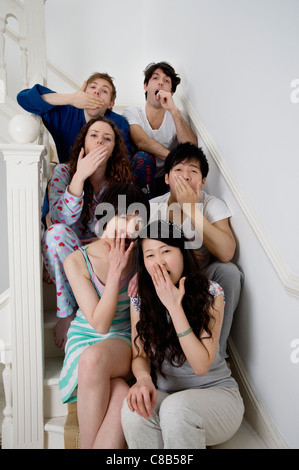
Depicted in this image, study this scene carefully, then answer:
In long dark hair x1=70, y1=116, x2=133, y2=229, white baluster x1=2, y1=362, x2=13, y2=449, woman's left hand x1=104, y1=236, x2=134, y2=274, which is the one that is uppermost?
long dark hair x1=70, y1=116, x2=133, y2=229

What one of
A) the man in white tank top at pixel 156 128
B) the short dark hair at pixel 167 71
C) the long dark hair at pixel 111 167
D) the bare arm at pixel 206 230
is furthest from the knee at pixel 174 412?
the short dark hair at pixel 167 71

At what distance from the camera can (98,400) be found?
132cm

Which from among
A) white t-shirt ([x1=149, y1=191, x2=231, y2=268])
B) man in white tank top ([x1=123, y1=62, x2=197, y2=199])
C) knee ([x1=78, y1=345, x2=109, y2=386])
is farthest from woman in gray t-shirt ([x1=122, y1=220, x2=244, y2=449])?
man in white tank top ([x1=123, y1=62, x2=197, y2=199])

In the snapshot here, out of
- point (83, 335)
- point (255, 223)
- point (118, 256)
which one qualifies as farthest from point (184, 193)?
point (83, 335)

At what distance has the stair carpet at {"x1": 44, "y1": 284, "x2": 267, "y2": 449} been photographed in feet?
4.81

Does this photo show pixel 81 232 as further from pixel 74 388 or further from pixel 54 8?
pixel 54 8

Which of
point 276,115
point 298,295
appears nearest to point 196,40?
point 276,115

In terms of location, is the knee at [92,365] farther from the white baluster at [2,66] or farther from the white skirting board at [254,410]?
the white baluster at [2,66]

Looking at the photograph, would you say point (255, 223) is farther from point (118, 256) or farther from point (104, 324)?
point (104, 324)

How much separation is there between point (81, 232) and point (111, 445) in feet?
3.08

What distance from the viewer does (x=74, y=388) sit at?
1.45 metres

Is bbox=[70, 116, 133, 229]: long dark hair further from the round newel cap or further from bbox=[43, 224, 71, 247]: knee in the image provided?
the round newel cap

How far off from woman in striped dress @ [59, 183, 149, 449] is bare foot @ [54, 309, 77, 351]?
0.11 metres
